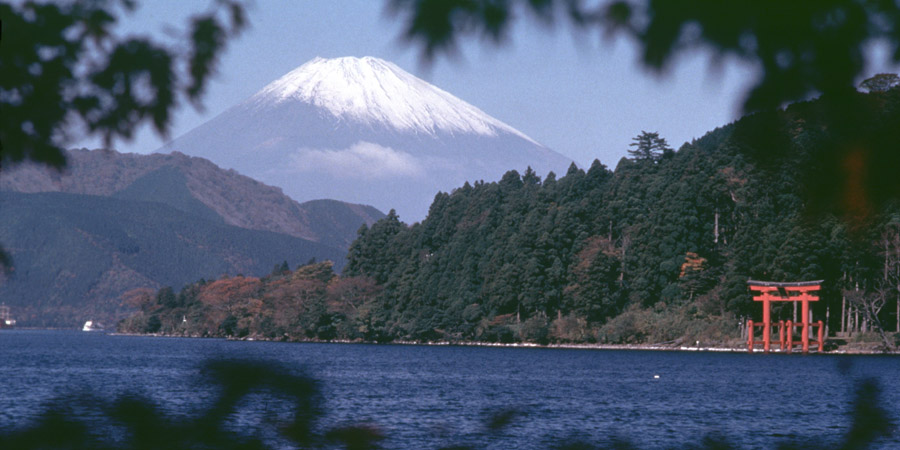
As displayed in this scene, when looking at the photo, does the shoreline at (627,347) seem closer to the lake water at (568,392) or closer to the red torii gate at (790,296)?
the lake water at (568,392)

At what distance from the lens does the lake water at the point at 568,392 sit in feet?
92.2

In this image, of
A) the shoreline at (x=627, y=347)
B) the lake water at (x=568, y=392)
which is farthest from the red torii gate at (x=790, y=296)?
the shoreline at (x=627, y=347)

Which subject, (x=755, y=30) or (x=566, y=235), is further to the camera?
(x=566, y=235)

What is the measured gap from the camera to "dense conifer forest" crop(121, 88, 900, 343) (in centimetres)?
7481

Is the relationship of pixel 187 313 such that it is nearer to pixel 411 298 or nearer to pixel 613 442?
pixel 411 298

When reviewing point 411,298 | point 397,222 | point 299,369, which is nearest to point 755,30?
point 299,369

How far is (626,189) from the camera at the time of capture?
3903 inches

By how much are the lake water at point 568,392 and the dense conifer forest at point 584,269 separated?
667 cm

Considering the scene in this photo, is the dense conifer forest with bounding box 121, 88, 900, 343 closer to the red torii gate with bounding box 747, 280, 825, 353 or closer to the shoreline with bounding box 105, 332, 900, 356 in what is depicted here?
the shoreline with bounding box 105, 332, 900, 356

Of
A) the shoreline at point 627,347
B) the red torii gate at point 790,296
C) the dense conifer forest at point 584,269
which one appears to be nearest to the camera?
the red torii gate at point 790,296

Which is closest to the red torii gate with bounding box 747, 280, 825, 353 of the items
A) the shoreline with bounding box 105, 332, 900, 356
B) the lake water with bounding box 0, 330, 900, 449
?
the lake water with bounding box 0, 330, 900, 449

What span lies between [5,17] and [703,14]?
2109 mm

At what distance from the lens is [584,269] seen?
8956 centimetres

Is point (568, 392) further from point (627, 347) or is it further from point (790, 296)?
point (627, 347)
